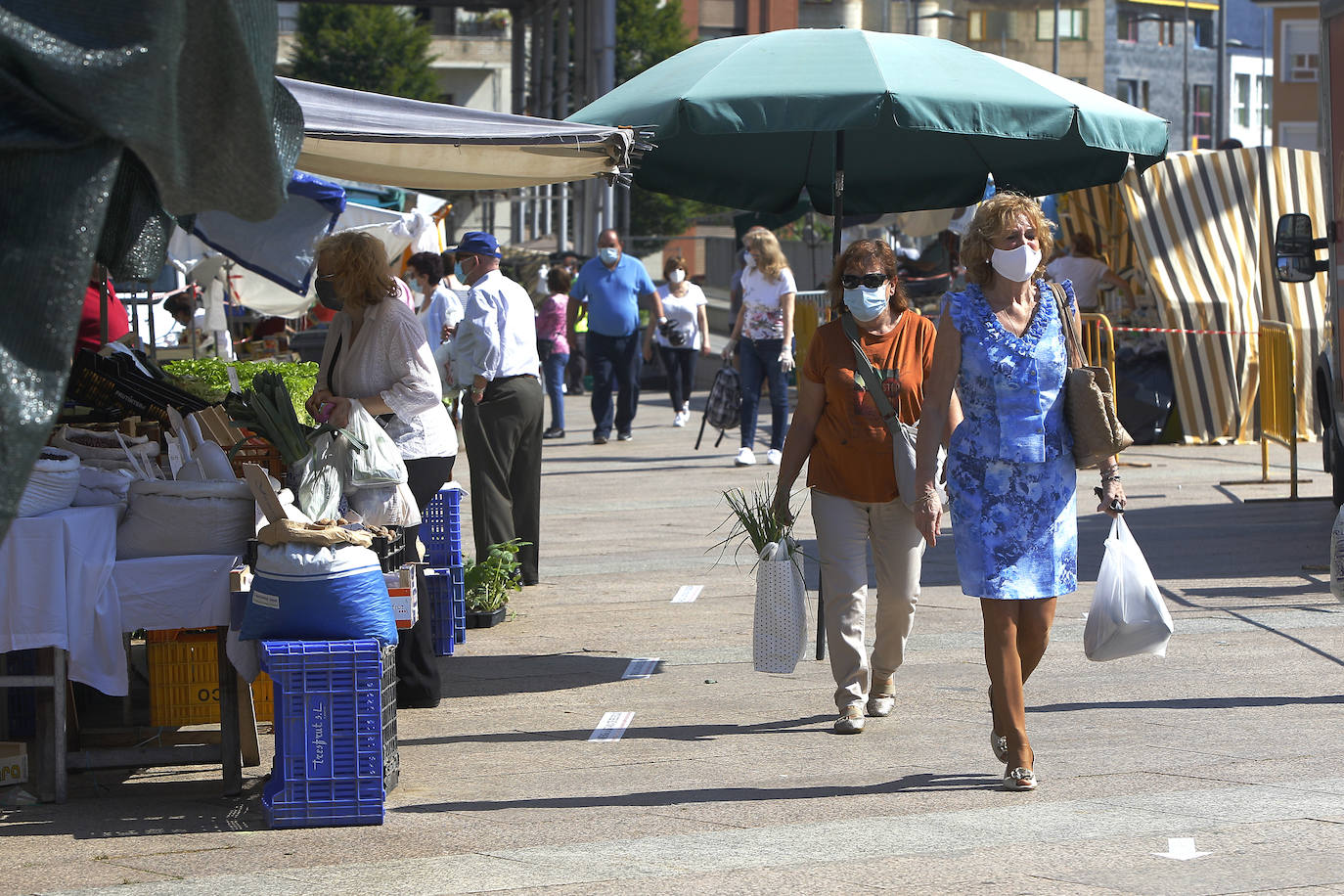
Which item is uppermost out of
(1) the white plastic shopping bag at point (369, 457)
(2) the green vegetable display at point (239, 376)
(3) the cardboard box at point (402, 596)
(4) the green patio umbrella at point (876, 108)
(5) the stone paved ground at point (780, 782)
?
(4) the green patio umbrella at point (876, 108)

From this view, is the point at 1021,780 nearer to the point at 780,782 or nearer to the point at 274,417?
the point at 780,782

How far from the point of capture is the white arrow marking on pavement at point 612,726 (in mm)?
6715

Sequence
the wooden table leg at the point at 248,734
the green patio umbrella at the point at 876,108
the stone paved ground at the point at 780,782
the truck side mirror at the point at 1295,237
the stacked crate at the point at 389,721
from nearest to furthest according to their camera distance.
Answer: the stone paved ground at the point at 780,782 → the stacked crate at the point at 389,721 → the wooden table leg at the point at 248,734 → the green patio umbrella at the point at 876,108 → the truck side mirror at the point at 1295,237

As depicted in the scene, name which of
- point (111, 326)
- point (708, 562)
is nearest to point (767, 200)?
point (708, 562)

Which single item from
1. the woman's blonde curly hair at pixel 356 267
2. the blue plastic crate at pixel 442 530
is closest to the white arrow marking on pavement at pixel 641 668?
the blue plastic crate at pixel 442 530

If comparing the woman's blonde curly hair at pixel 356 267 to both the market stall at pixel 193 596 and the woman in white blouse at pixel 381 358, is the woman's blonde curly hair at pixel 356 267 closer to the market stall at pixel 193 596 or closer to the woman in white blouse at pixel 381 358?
the woman in white blouse at pixel 381 358

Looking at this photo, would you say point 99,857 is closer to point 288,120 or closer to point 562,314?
point 288,120

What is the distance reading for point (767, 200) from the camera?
10.2m

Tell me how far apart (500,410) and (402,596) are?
3.45 m

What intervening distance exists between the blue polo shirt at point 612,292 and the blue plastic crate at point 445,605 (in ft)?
29.5

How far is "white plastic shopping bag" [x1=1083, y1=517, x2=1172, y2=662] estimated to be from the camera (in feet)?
19.3

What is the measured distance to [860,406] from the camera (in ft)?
22.0

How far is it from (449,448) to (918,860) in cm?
349

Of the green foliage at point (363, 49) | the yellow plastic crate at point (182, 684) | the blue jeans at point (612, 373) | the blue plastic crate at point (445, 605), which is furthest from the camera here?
the green foliage at point (363, 49)
